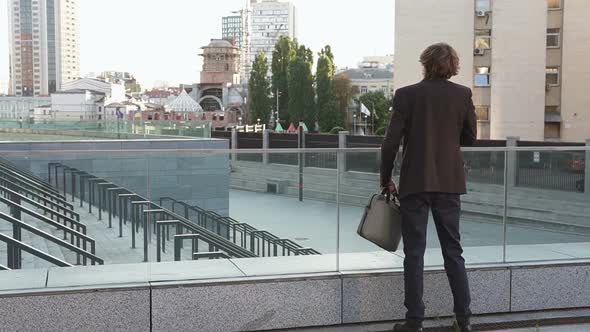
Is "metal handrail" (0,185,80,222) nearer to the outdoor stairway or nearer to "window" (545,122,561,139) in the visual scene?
the outdoor stairway

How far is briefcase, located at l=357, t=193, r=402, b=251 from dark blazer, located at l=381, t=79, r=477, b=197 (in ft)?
0.65

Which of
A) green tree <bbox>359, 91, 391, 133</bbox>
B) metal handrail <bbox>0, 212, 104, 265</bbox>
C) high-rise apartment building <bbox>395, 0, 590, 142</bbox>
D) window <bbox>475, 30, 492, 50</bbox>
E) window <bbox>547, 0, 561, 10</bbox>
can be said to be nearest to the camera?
metal handrail <bbox>0, 212, 104, 265</bbox>

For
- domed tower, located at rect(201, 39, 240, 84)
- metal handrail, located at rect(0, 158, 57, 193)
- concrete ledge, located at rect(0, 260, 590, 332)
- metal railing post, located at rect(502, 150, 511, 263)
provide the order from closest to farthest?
concrete ledge, located at rect(0, 260, 590, 332) < metal handrail, located at rect(0, 158, 57, 193) < metal railing post, located at rect(502, 150, 511, 263) < domed tower, located at rect(201, 39, 240, 84)

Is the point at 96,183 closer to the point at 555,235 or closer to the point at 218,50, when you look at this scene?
the point at 555,235

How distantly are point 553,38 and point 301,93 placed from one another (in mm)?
36310

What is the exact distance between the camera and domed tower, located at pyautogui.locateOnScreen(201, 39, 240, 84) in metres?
181

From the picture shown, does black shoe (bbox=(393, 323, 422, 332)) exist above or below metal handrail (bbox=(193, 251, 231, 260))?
below

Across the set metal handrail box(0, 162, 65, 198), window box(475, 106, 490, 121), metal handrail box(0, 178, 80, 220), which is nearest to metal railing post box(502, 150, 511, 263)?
metal handrail box(0, 178, 80, 220)

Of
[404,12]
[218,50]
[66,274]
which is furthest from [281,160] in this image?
[218,50]

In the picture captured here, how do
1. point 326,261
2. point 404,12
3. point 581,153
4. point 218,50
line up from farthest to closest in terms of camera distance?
1. point 218,50
2. point 404,12
3. point 581,153
4. point 326,261

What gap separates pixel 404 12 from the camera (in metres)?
50.0

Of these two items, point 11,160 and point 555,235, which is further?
point 555,235

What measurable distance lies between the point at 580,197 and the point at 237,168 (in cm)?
284

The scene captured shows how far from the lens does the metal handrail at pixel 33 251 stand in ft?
16.5
